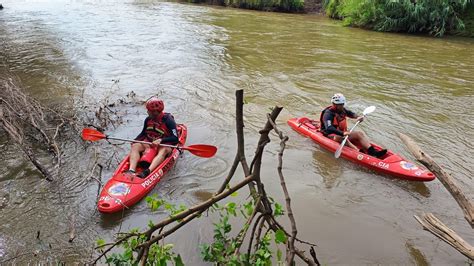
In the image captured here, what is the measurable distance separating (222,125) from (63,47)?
27.0 ft

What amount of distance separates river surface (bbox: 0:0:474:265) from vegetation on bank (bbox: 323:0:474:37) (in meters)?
0.77

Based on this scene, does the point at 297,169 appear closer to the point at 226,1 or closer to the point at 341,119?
the point at 341,119

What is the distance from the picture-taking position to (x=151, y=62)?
12.2 metres

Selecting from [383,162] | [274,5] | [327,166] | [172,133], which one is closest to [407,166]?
[383,162]

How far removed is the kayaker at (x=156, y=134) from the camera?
5.80 metres

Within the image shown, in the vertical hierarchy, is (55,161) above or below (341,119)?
below

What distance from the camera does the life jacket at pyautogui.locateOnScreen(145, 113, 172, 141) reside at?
6.23 m

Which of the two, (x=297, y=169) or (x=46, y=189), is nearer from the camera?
(x=46, y=189)

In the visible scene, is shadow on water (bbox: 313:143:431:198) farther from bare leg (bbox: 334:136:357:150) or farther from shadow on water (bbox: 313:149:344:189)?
bare leg (bbox: 334:136:357:150)

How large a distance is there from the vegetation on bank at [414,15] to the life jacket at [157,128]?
12.6 m

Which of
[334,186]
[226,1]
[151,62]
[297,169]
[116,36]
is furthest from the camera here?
[226,1]

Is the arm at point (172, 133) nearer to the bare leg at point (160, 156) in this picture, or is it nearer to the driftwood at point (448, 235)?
the bare leg at point (160, 156)

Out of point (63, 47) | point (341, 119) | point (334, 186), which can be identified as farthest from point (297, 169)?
point (63, 47)

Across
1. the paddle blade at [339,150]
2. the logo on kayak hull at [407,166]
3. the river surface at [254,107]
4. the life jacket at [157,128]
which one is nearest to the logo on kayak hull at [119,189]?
the river surface at [254,107]
